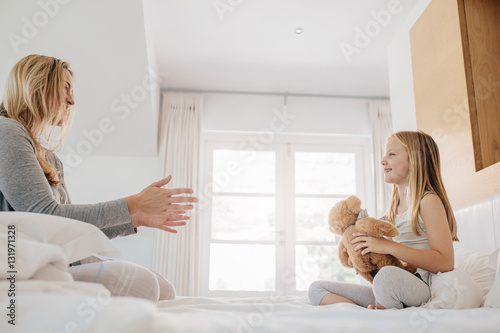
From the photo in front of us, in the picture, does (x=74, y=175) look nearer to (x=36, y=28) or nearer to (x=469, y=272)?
(x=36, y=28)

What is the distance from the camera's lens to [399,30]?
3.00 meters

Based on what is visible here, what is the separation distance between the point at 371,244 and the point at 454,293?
0.29 metres

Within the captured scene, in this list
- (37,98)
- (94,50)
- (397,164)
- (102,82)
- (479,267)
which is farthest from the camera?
(102,82)

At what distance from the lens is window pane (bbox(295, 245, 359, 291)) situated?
3.92 metres

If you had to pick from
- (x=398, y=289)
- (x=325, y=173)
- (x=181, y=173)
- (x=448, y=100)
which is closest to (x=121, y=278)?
(x=398, y=289)

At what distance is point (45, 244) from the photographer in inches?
30.5

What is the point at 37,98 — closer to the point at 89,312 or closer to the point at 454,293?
the point at 89,312

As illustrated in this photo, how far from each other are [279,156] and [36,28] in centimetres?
235

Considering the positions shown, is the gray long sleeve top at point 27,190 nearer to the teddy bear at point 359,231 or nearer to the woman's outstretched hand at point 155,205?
the woman's outstretched hand at point 155,205

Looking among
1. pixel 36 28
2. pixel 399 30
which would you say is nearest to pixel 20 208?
pixel 36 28

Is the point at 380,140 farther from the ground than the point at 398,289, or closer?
farther from the ground

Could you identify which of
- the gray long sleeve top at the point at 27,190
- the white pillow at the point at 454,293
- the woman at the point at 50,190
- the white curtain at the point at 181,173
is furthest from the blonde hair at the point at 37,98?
the white curtain at the point at 181,173

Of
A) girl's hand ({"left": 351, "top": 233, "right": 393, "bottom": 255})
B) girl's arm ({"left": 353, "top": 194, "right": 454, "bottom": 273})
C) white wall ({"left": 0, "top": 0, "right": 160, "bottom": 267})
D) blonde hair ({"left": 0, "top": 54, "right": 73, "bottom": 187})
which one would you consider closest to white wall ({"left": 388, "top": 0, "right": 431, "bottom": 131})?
girl's arm ({"left": 353, "top": 194, "right": 454, "bottom": 273})

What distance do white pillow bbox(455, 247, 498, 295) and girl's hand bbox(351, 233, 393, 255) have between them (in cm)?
33
